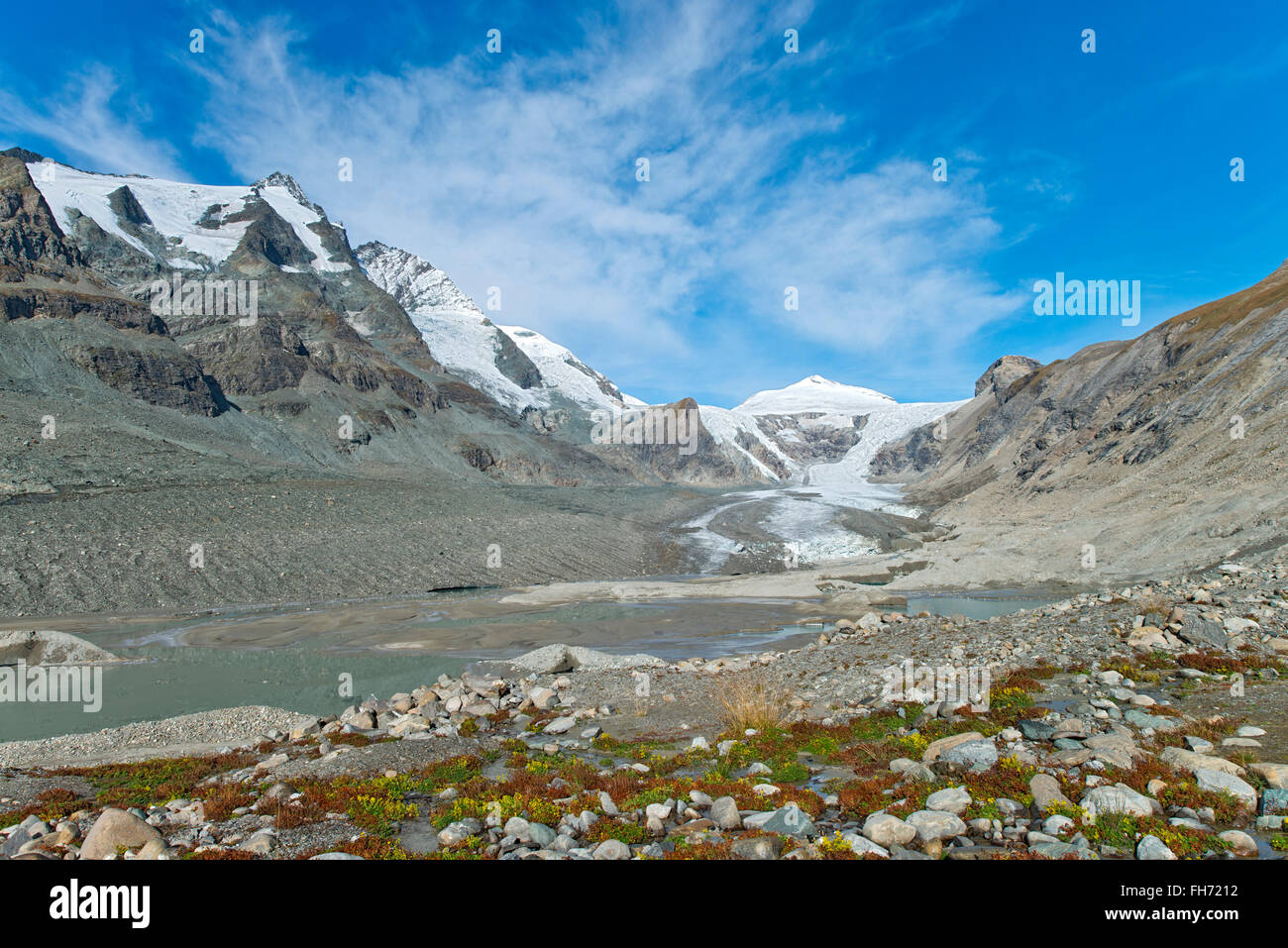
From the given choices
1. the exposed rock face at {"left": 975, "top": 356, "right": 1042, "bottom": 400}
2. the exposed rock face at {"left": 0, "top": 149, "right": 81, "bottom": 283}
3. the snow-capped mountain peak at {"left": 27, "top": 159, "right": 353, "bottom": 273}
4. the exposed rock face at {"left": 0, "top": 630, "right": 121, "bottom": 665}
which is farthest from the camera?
the exposed rock face at {"left": 975, "top": 356, "right": 1042, "bottom": 400}

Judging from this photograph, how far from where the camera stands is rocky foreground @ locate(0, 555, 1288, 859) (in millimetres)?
6773

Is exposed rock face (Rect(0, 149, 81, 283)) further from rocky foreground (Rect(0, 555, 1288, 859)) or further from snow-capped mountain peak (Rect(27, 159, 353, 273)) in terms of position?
rocky foreground (Rect(0, 555, 1288, 859))

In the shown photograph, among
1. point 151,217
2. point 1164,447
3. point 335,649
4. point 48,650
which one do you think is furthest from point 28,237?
point 1164,447

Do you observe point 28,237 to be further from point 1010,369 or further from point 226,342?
point 1010,369

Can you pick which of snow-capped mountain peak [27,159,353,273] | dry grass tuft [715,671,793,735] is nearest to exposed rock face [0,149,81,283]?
snow-capped mountain peak [27,159,353,273]

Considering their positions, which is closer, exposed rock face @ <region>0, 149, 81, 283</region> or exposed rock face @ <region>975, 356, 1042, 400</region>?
exposed rock face @ <region>0, 149, 81, 283</region>

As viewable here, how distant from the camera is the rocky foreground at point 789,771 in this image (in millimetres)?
6773

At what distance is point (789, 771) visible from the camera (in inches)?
391

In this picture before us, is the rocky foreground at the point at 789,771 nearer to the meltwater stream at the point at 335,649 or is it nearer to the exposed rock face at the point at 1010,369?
the meltwater stream at the point at 335,649

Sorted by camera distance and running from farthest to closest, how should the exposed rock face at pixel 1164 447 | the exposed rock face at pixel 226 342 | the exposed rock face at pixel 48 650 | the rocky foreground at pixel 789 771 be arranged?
the exposed rock face at pixel 226 342 < the exposed rock face at pixel 1164 447 < the exposed rock face at pixel 48 650 < the rocky foreground at pixel 789 771

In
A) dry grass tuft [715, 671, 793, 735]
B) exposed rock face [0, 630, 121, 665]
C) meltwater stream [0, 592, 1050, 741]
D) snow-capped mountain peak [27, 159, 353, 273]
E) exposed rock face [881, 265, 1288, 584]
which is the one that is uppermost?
snow-capped mountain peak [27, 159, 353, 273]

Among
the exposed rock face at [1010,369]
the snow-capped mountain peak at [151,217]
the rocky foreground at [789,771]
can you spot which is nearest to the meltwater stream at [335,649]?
the rocky foreground at [789,771]
